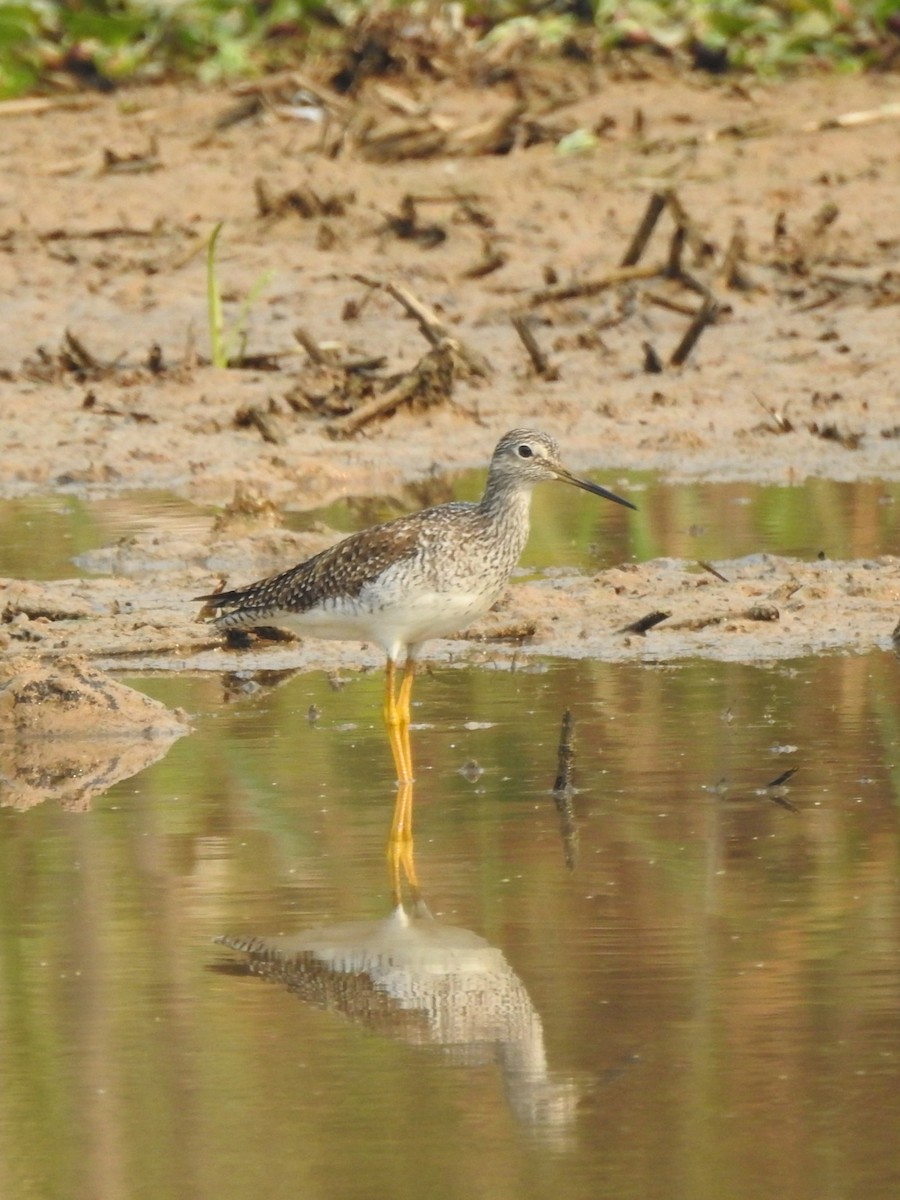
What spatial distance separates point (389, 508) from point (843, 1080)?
24.2ft

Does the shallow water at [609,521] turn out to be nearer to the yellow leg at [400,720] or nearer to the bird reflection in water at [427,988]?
the yellow leg at [400,720]

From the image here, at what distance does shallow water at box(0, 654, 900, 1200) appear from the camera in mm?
4746

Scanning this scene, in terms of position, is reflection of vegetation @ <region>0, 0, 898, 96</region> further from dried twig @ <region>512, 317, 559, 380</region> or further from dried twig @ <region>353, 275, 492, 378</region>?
dried twig @ <region>353, 275, 492, 378</region>

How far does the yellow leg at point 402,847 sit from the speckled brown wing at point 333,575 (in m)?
0.99

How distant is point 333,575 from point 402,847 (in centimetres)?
179

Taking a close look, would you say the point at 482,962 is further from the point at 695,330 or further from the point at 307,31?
the point at 307,31

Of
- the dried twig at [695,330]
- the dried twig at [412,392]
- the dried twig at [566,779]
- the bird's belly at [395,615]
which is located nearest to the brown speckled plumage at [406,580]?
the bird's belly at [395,615]

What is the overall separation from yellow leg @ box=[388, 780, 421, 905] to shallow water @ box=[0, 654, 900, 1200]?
39 mm

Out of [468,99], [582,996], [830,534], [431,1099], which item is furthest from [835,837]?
[468,99]

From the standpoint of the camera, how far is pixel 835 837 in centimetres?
685

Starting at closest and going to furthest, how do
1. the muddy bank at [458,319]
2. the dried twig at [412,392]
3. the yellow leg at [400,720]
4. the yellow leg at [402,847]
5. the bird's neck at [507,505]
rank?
the yellow leg at [402,847], the yellow leg at [400,720], the bird's neck at [507,505], the muddy bank at [458,319], the dried twig at [412,392]

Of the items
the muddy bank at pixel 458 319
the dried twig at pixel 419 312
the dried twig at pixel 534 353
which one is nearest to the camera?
the muddy bank at pixel 458 319

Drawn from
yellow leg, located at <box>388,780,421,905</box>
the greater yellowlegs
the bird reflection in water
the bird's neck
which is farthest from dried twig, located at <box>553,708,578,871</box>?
the bird's neck

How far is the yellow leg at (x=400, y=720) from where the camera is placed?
25.8ft
